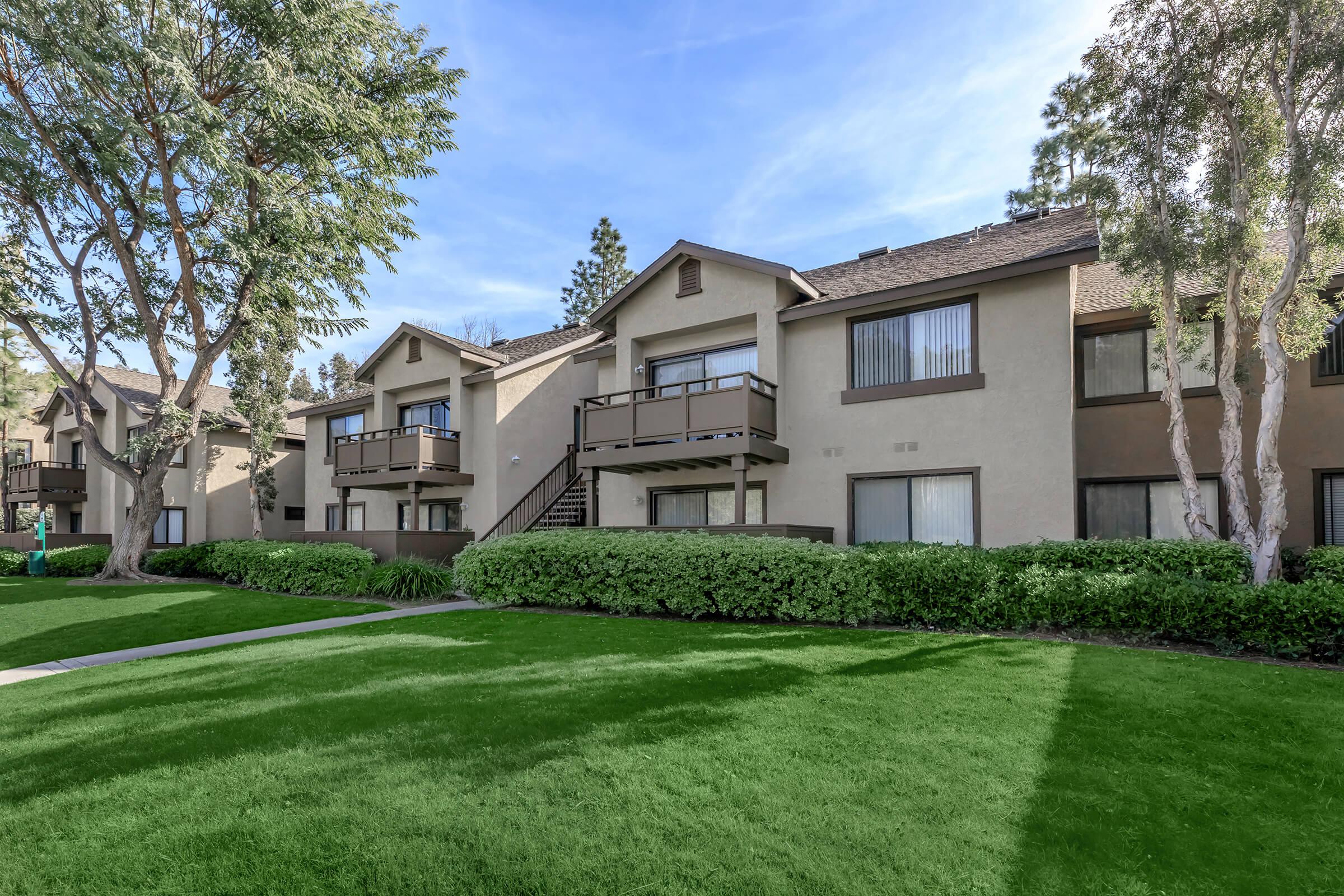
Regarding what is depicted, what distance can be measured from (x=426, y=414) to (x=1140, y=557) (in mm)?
20007

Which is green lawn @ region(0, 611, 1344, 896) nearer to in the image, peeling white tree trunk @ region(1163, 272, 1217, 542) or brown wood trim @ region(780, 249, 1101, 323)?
peeling white tree trunk @ region(1163, 272, 1217, 542)

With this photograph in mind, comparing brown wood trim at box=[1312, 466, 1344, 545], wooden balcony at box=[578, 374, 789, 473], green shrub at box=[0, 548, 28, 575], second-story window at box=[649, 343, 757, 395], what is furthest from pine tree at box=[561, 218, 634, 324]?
brown wood trim at box=[1312, 466, 1344, 545]

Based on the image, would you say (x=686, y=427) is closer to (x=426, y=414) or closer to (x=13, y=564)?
(x=426, y=414)

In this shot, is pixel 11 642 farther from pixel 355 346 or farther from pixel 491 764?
pixel 355 346

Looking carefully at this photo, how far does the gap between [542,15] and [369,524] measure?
17648mm

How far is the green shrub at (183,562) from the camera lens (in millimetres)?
21562

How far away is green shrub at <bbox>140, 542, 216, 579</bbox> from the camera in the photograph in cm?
2156

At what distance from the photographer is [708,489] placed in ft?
55.1

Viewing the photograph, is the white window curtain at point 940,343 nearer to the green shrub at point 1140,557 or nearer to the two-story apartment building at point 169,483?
the green shrub at point 1140,557

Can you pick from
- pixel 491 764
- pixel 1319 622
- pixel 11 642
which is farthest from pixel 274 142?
pixel 1319 622

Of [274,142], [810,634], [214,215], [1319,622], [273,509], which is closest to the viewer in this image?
[1319,622]

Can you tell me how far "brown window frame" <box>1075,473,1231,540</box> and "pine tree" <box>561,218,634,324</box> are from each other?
108 ft

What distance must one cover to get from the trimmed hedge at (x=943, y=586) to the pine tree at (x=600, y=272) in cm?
3080

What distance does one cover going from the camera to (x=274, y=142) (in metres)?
18.9
